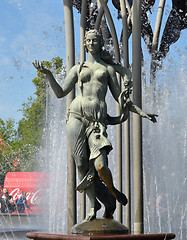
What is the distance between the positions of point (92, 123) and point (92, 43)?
0.97 m

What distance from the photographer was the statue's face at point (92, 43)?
571cm

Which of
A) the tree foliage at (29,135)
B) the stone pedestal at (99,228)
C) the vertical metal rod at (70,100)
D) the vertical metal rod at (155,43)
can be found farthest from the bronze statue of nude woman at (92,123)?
the tree foliage at (29,135)

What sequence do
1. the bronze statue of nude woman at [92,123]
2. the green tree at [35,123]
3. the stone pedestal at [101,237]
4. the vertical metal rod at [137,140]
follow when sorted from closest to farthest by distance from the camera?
the stone pedestal at [101,237], the bronze statue of nude woman at [92,123], the vertical metal rod at [137,140], the green tree at [35,123]

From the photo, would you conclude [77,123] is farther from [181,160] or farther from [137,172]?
[181,160]

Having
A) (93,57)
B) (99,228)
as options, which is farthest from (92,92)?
(99,228)

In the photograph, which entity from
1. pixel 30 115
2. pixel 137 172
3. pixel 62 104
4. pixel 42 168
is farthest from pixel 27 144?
pixel 137 172

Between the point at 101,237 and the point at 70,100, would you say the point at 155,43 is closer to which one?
the point at 70,100

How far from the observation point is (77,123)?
216 inches

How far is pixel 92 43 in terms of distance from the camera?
5734 mm

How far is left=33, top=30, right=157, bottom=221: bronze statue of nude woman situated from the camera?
213 inches

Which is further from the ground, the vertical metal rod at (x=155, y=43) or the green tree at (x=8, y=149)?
the vertical metal rod at (x=155, y=43)

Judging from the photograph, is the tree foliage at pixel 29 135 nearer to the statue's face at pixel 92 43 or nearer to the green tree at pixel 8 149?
the green tree at pixel 8 149

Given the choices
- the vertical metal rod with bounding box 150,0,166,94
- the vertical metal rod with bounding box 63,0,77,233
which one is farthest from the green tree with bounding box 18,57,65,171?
the vertical metal rod with bounding box 63,0,77,233

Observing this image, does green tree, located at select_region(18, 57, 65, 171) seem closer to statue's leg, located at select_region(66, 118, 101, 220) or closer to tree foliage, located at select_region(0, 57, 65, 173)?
tree foliage, located at select_region(0, 57, 65, 173)
